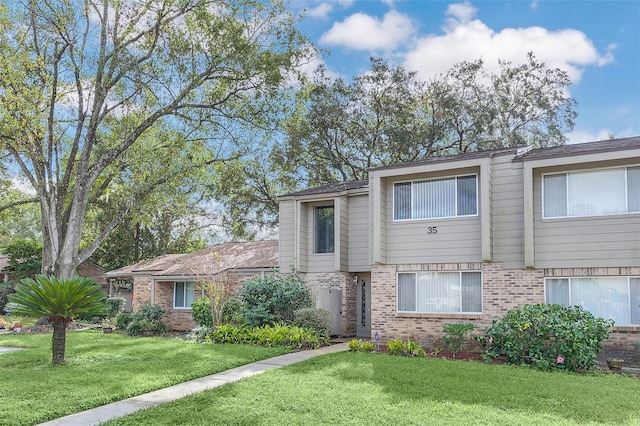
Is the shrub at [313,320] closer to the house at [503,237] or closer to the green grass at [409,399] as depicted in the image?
the house at [503,237]

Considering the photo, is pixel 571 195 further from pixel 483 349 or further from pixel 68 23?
pixel 68 23

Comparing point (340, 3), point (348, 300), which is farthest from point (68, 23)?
point (348, 300)

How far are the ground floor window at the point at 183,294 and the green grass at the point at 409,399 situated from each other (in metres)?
11.6

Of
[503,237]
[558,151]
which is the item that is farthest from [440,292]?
[558,151]

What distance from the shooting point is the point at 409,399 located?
870 cm

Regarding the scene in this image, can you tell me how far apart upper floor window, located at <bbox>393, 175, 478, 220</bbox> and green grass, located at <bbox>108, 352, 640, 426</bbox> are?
5.25m

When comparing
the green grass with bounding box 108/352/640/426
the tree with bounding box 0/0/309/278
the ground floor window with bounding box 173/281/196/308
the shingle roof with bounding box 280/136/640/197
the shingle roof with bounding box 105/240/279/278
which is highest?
the tree with bounding box 0/0/309/278

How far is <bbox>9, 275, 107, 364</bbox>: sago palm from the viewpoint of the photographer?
11875 mm

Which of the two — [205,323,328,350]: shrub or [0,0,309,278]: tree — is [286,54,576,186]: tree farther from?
[205,323,328,350]: shrub

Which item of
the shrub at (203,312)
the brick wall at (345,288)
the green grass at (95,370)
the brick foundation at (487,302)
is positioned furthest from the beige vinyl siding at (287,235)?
the green grass at (95,370)

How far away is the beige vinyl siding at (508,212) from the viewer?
14.7 meters

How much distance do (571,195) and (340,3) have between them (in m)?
11.6

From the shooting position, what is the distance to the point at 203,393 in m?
9.20

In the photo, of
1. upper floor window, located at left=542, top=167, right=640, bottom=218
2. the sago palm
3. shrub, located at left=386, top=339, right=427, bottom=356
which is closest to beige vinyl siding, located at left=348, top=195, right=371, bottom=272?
shrub, located at left=386, top=339, right=427, bottom=356
